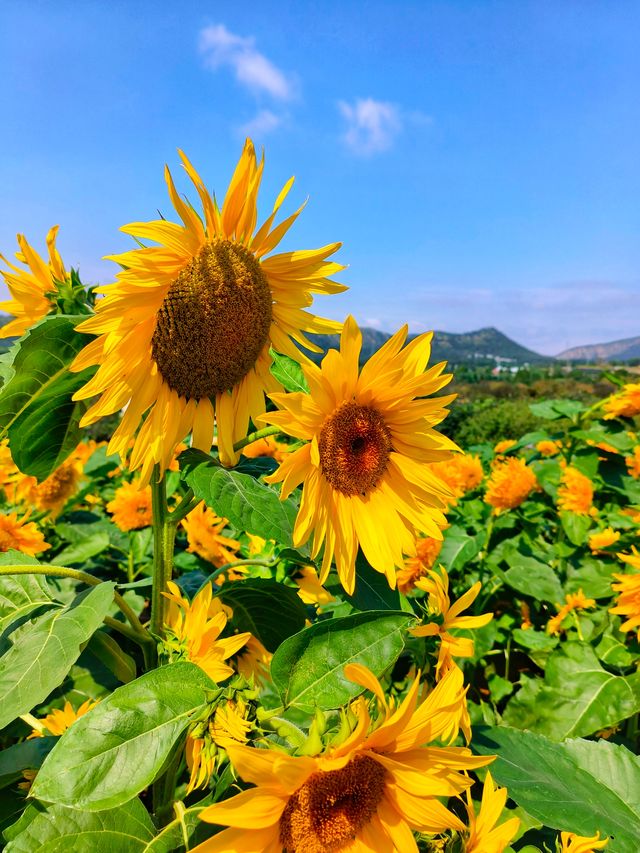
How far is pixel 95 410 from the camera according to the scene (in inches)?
45.4

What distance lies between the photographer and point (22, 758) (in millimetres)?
1189

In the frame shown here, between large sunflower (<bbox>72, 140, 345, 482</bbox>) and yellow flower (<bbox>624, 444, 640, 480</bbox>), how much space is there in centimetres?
225

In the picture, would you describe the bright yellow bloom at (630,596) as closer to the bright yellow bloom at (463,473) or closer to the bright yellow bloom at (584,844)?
the bright yellow bloom at (584,844)

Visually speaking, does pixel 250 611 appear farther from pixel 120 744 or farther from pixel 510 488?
pixel 510 488

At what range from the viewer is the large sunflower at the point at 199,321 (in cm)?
110

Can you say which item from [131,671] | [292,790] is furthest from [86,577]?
[292,790]

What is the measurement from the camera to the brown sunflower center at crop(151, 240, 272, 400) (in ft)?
3.79

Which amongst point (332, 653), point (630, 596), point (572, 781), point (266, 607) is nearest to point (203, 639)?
point (266, 607)

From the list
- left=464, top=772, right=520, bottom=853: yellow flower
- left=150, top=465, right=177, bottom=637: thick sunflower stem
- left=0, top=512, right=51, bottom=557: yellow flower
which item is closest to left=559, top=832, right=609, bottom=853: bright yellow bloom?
left=464, top=772, right=520, bottom=853: yellow flower

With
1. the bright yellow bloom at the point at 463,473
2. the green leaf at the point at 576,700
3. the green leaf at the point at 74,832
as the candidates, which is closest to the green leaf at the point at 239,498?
the green leaf at the point at 74,832

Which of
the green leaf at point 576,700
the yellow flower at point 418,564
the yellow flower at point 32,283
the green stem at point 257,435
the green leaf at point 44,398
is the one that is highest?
the yellow flower at point 32,283

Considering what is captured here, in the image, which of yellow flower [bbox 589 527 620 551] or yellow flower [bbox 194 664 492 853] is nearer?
yellow flower [bbox 194 664 492 853]

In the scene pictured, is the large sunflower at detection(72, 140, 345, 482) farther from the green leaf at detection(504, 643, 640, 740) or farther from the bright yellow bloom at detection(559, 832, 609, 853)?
the green leaf at detection(504, 643, 640, 740)

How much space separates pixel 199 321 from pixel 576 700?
6.90 ft
